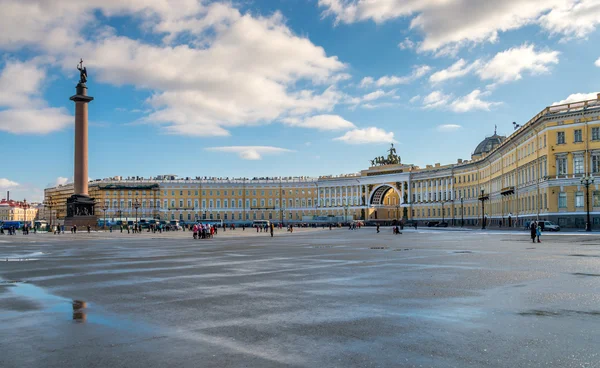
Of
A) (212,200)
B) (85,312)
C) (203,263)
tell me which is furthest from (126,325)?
(212,200)

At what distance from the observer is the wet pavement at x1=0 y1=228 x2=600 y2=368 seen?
6.95 m

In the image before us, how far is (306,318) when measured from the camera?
9.41 meters

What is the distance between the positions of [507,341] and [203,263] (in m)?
15.4

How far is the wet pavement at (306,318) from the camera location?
6.95m

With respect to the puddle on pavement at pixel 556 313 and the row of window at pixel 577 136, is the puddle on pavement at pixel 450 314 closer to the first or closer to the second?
the puddle on pavement at pixel 556 313

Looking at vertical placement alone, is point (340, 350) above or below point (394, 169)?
below

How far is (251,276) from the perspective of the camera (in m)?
16.3

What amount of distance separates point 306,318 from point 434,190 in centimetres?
12796

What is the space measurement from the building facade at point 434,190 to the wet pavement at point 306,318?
45.9m

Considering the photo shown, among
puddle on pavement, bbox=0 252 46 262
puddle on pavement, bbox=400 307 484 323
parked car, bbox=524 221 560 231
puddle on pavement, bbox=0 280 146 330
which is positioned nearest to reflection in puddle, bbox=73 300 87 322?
puddle on pavement, bbox=0 280 146 330

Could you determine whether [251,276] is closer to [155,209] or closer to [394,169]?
[394,169]

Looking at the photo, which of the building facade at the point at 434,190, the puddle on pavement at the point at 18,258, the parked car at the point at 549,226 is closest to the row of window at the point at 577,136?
the building facade at the point at 434,190

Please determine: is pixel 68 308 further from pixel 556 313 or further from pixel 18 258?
pixel 18 258

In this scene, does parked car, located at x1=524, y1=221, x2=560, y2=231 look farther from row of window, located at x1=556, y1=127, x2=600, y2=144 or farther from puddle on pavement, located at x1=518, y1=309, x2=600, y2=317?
puddle on pavement, located at x1=518, y1=309, x2=600, y2=317
